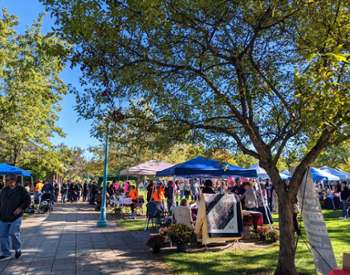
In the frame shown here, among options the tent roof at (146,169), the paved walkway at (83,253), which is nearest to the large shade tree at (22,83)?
the tent roof at (146,169)

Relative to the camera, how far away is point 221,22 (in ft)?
23.1

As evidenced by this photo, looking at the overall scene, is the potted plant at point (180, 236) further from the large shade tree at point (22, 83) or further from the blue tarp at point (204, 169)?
the large shade tree at point (22, 83)

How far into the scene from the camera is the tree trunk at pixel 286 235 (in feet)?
23.9

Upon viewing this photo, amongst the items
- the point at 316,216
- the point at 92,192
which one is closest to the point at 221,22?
the point at 316,216

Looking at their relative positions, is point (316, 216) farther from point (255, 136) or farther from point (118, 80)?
point (118, 80)

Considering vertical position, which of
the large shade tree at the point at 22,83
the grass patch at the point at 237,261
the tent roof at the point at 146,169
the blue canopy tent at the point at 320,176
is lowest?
the grass patch at the point at 237,261

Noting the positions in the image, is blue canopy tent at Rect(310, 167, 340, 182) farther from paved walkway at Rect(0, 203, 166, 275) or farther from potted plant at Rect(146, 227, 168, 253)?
potted plant at Rect(146, 227, 168, 253)

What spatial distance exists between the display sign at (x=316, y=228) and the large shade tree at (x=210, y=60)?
1.15ft

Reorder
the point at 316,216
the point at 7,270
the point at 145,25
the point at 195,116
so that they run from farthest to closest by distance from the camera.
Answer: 1. the point at 195,116
2. the point at 7,270
3. the point at 316,216
4. the point at 145,25

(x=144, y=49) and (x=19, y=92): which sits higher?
(x=19, y=92)

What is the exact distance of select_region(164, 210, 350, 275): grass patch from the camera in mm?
8062

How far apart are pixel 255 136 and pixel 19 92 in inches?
684

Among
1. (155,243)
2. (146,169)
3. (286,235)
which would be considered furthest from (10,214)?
(146,169)

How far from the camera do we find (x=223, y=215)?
10961 millimetres
